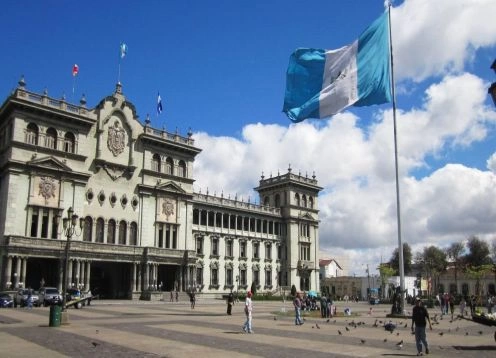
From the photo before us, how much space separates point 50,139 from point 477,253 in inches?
3960

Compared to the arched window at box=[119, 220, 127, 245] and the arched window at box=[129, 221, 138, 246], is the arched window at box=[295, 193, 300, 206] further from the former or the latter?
the arched window at box=[119, 220, 127, 245]

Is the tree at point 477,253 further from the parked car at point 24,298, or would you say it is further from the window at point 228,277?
the parked car at point 24,298

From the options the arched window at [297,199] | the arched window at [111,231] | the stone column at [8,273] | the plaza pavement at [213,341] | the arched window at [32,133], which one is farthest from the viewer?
the arched window at [297,199]

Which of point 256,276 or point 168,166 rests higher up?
point 168,166

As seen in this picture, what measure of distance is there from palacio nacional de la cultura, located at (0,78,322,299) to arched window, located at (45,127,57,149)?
0.11 meters

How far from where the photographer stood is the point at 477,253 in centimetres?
11981

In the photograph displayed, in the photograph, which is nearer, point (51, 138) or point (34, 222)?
point (34, 222)

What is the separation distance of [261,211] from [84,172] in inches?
1394

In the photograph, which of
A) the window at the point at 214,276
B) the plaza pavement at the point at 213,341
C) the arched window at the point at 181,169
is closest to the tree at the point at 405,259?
the window at the point at 214,276

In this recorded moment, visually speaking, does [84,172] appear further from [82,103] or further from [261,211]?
[261,211]

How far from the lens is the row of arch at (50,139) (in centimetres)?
5550

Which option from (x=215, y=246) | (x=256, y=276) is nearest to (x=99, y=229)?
(x=215, y=246)

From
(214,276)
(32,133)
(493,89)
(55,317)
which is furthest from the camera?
(214,276)

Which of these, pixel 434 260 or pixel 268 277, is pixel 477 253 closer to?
pixel 434 260
